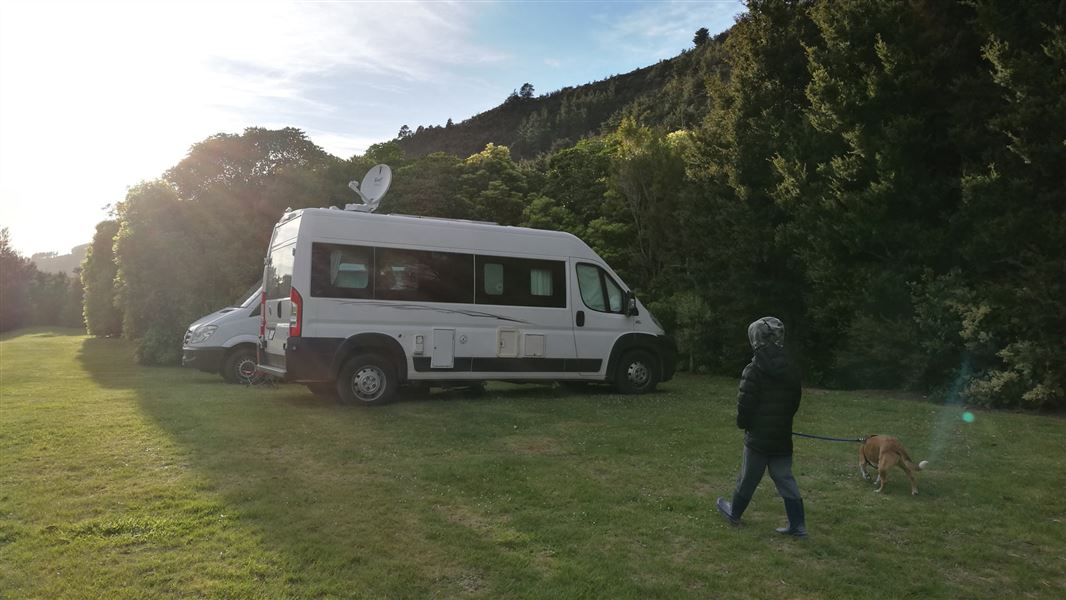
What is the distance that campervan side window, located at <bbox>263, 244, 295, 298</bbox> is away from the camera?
11.0m

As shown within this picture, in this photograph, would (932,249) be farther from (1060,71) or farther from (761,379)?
(761,379)

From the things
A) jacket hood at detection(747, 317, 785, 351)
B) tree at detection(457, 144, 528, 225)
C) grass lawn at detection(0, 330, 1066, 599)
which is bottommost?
grass lawn at detection(0, 330, 1066, 599)

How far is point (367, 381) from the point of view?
11203mm

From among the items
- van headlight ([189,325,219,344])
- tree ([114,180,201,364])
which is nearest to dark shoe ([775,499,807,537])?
van headlight ([189,325,219,344])

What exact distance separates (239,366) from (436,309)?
636cm

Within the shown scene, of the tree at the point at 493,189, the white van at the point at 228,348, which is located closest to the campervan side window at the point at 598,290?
the white van at the point at 228,348

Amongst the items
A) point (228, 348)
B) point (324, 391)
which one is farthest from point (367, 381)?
point (228, 348)

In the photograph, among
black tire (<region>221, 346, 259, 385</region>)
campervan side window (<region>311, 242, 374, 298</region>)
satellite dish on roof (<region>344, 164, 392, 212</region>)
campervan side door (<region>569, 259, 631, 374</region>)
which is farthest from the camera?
black tire (<region>221, 346, 259, 385</region>)

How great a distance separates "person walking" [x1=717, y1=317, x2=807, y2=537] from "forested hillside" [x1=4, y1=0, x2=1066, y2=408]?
9.00 metres

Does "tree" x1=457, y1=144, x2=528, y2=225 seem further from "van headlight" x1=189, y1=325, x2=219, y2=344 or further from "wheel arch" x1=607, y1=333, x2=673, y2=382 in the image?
"wheel arch" x1=607, y1=333, x2=673, y2=382

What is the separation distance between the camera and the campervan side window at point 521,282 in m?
12.0

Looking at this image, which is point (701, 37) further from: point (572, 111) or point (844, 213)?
point (844, 213)

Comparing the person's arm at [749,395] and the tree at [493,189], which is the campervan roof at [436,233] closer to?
the person's arm at [749,395]

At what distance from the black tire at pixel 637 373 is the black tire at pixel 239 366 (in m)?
7.81
